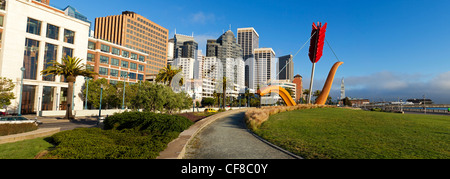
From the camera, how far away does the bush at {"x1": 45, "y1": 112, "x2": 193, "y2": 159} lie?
25.3ft

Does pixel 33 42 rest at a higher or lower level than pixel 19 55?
higher

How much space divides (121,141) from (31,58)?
1773 inches

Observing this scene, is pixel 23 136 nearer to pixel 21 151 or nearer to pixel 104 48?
pixel 21 151

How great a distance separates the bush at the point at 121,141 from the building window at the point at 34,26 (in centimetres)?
3957

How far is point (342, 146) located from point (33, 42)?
55.3 meters

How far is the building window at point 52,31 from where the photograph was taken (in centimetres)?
4181

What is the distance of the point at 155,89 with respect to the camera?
79.0 ft

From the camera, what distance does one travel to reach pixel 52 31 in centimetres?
4228

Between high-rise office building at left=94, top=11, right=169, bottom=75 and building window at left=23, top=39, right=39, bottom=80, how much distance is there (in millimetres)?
87804

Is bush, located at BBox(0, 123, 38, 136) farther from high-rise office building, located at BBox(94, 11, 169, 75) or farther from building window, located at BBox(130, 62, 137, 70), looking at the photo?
high-rise office building, located at BBox(94, 11, 169, 75)

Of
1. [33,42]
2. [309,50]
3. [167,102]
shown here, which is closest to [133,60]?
[33,42]

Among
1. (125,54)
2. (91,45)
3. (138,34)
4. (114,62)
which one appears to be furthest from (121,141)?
(138,34)
